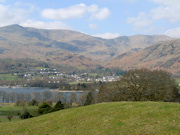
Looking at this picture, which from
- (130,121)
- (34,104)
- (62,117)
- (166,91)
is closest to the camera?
(130,121)

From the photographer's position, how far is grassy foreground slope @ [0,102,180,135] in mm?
22031

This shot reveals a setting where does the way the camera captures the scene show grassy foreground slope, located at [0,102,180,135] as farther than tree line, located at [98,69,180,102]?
No

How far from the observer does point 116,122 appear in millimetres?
24953

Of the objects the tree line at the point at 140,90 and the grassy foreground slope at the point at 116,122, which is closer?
the grassy foreground slope at the point at 116,122

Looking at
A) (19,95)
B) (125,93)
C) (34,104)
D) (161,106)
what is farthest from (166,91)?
(19,95)

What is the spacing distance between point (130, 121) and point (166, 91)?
125ft

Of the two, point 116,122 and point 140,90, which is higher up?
point 140,90

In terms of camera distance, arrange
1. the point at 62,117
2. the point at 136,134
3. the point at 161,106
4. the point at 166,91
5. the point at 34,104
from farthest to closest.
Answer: the point at 34,104 < the point at 166,91 < the point at 62,117 < the point at 161,106 < the point at 136,134

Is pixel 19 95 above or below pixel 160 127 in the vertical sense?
below

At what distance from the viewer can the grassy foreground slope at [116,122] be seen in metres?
22.0

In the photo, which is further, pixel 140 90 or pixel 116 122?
pixel 140 90

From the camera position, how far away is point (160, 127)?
2153 cm

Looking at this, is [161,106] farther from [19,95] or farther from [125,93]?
[19,95]

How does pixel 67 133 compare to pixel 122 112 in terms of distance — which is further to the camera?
pixel 122 112
